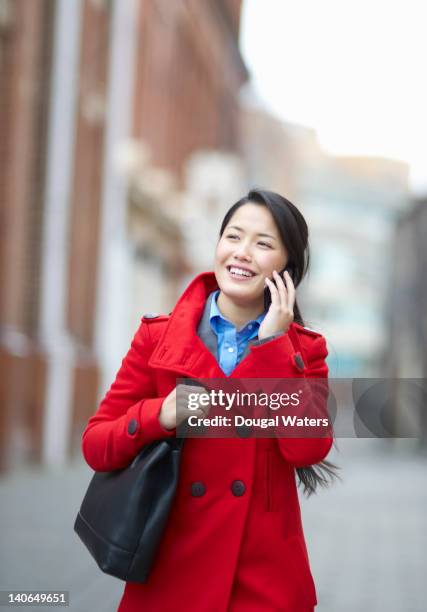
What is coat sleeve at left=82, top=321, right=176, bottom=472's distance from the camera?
243 cm

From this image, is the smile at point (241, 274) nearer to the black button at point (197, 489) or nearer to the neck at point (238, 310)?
the neck at point (238, 310)

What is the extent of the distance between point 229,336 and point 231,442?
25 centimetres

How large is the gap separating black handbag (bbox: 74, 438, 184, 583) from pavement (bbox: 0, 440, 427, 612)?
0.56 metres

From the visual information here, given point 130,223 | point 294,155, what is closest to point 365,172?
point 294,155

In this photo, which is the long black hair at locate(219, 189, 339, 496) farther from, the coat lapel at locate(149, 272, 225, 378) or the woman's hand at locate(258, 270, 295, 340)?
the coat lapel at locate(149, 272, 225, 378)

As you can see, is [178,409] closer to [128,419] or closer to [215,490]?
[128,419]

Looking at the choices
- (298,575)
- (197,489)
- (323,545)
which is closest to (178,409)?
(197,489)

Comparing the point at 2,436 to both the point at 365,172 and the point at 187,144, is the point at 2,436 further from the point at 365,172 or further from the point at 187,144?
the point at 365,172

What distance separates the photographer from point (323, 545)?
831 centimetres

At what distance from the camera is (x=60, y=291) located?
1438cm

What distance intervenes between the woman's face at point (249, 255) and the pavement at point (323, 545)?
1.78 ft

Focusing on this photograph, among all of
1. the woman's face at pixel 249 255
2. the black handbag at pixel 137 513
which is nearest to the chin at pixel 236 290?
the woman's face at pixel 249 255

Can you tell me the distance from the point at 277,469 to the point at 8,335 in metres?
9.90

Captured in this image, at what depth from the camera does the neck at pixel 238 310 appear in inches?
103
